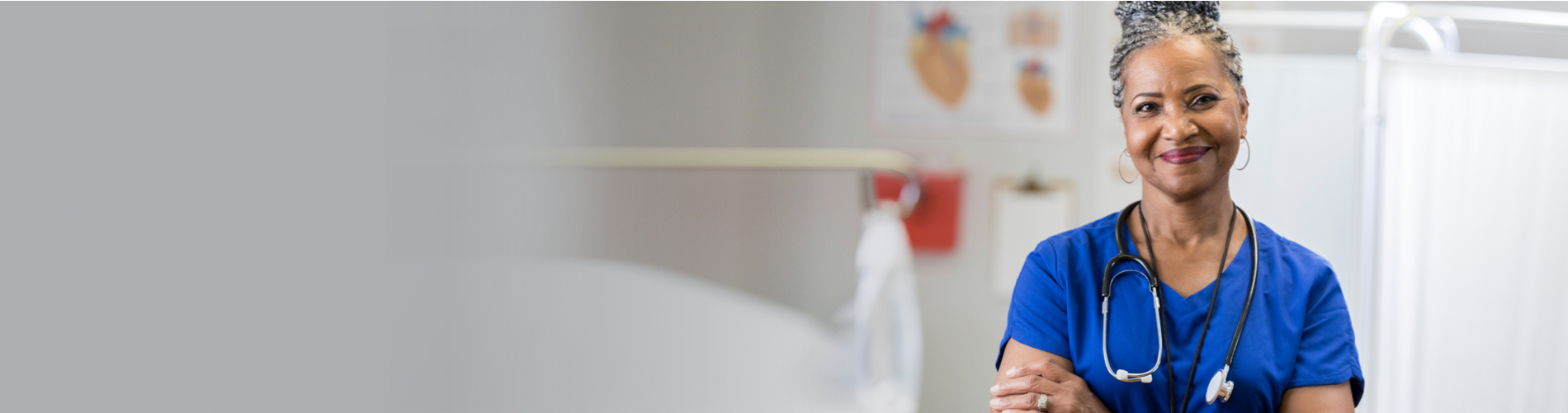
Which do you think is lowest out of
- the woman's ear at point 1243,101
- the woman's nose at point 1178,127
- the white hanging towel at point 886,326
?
the white hanging towel at point 886,326

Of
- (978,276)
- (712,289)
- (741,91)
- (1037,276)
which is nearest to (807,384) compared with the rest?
(712,289)

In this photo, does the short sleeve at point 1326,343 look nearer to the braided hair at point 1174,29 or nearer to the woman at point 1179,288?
the woman at point 1179,288

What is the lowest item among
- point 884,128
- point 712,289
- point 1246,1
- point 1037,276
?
point 712,289

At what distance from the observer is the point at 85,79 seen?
564mm

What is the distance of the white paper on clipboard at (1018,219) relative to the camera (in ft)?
6.79

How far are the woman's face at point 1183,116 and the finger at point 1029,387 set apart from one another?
175mm

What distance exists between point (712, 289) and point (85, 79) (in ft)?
4.89

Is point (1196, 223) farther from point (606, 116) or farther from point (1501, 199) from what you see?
point (606, 116)

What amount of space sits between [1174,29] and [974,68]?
4.68 ft

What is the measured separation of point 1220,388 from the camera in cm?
69

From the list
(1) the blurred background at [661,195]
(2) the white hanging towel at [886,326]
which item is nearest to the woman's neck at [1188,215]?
(1) the blurred background at [661,195]

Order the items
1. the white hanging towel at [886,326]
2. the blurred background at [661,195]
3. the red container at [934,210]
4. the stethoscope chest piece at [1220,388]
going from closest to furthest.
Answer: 1. the blurred background at [661,195]
2. the stethoscope chest piece at [1220,388]
3. the white hanging towel at [886,326]
4. the red container at [934,210]

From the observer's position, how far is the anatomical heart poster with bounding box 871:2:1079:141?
6.82ft

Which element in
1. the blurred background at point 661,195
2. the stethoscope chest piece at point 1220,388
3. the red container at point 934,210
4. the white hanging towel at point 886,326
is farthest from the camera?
the red container at point 934,210
